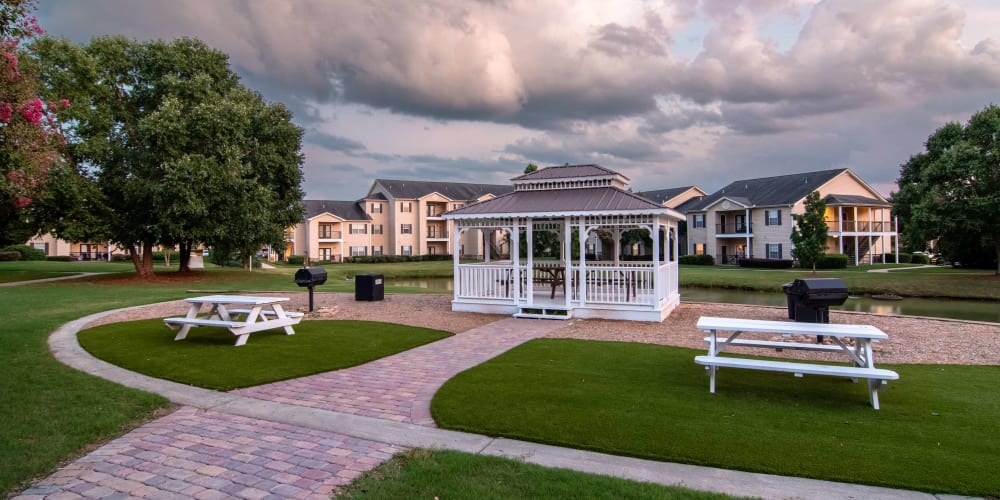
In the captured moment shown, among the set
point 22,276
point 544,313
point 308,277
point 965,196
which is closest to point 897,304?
point 965,196

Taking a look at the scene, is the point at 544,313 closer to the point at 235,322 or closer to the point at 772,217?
the point at 235,322

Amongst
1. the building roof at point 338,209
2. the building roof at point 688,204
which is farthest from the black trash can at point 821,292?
the building roof at point 338,209

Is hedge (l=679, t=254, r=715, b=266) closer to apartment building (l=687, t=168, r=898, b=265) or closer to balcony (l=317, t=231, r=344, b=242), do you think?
apartment building (l=687, t=168, r=898, b=265)

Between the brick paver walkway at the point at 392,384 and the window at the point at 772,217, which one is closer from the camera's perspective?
the brick paver walkway at the point at 392,384

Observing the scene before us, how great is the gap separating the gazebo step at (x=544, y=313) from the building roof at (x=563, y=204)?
2.37 metres

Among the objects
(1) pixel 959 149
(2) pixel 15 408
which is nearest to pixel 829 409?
(2) pixel 15 408

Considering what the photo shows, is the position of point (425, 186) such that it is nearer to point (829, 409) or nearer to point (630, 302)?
point (630, 302)

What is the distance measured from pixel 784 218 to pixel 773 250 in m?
2.66

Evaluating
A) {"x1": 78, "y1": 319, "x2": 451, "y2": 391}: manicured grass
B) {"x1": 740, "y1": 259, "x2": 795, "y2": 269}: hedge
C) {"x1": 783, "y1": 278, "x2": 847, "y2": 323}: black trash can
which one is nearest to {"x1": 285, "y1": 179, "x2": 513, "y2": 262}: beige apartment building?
{"x1": 740, "y1": 259, "x2": 795, "y2": 269}: hedge

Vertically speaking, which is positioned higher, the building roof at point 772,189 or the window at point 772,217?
the building roof at point 772,189

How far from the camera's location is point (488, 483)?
13.7 feet

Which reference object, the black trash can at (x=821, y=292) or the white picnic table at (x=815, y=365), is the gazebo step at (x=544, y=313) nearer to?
the black trash can at (x=821, y=292)

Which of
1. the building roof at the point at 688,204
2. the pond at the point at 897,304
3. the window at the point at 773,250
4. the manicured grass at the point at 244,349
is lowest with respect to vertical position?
the pond at the point at 897,304

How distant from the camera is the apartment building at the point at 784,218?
143 feet
